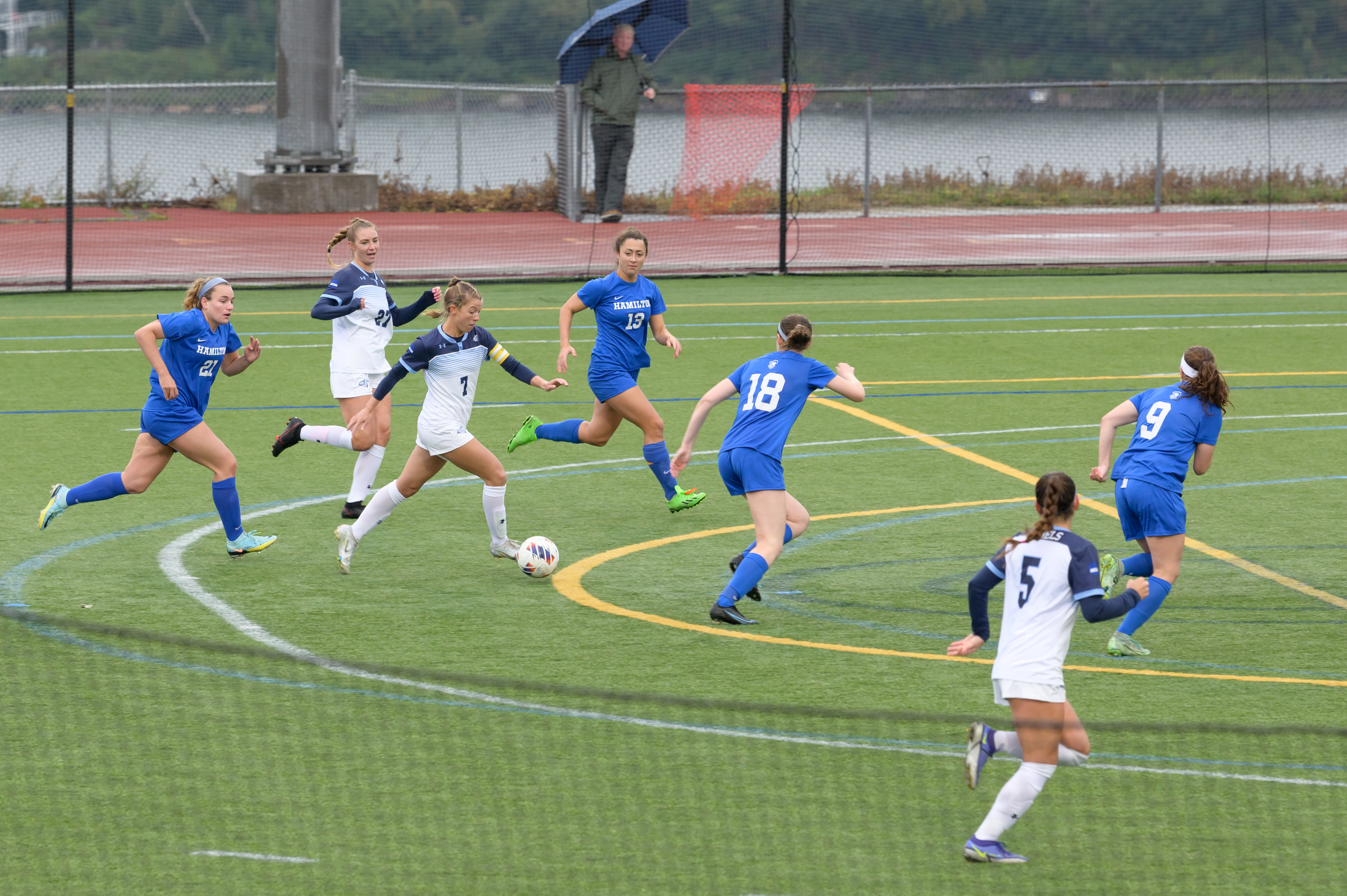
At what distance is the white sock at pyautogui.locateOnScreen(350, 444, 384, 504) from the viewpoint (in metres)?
12.4

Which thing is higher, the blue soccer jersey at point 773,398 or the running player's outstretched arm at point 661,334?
the running player's outstretched arm at point 661,334

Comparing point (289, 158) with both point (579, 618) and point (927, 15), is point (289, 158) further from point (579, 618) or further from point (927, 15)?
point (579, 618)

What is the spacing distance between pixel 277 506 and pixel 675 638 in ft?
15.0

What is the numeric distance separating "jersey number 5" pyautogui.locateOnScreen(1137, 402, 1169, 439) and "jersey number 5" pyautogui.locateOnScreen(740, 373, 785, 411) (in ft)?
6.69

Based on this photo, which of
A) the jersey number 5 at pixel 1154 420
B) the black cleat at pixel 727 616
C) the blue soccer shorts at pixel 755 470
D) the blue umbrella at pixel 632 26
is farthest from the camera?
the blue umbrella at pixel 632 26

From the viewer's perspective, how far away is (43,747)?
296 inches

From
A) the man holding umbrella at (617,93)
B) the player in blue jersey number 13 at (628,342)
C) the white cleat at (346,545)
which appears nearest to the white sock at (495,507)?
the white cleat at (346,545)

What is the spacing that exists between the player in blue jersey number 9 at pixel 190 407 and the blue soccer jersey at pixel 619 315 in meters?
2.69

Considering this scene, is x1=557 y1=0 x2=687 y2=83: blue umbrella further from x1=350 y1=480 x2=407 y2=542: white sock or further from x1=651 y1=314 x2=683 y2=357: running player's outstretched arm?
x1=350 y1=480 x2=407 y2=542: white sock

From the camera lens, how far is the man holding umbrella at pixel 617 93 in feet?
97.1

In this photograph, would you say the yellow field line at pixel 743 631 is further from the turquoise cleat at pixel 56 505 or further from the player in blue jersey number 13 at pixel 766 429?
the turquoise cleat at pixel 56 505

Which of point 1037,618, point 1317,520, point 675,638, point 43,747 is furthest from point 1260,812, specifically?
point 1317,520

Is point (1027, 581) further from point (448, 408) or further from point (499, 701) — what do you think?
point (448, 408)

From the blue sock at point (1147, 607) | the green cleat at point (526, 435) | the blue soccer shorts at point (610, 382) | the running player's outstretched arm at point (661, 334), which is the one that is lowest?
the blue sock at point (1147, 607)
